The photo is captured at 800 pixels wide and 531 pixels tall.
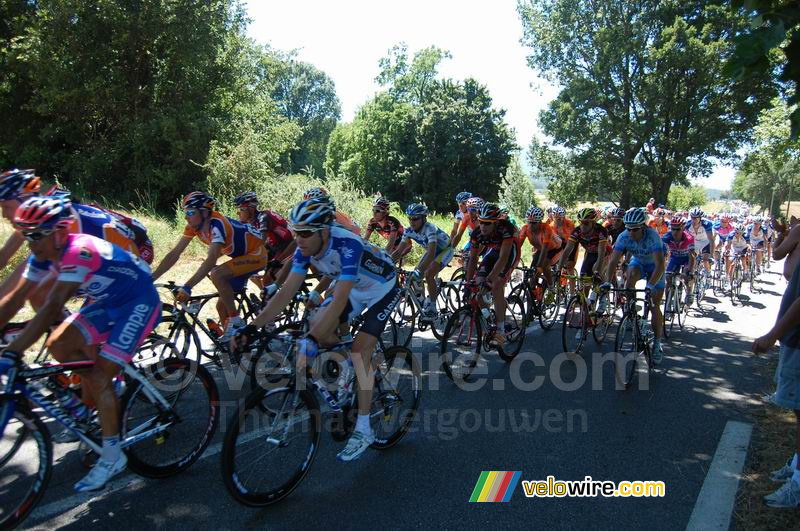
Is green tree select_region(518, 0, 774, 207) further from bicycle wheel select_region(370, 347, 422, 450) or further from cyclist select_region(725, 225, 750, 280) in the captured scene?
bicycle wheel select_region(370, 347, 422, 450)

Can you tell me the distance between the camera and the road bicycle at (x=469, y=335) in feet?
20.1

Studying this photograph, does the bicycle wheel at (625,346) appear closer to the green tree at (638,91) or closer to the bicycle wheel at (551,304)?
the bicycle wheel at (551,304)

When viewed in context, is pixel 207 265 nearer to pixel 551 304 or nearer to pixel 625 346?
pixel 625 346

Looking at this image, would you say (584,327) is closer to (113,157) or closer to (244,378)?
(244,378)

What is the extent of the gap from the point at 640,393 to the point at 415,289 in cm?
371

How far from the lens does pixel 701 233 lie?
1223 cm

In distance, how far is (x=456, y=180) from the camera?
44250 mm

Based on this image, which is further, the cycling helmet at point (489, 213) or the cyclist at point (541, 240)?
the cyclist at point (541, 240)

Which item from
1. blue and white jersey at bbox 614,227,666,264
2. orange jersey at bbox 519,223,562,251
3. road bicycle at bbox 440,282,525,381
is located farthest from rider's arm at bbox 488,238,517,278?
orange jersey at bbox 519,223,562,251

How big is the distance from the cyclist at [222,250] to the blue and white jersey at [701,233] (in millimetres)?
10383

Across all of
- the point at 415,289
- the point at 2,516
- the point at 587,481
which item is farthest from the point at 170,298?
the point at 587,481

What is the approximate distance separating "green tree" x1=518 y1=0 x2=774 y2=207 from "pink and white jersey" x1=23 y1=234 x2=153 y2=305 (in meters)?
37.8

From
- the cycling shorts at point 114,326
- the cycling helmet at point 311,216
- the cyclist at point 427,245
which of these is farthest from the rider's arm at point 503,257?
the cycling shorts at point 114,326

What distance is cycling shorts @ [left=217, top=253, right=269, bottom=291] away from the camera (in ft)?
20.4
